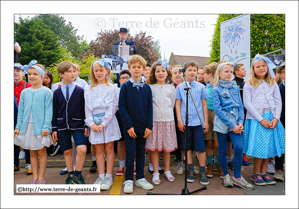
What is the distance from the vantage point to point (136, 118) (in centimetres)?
319

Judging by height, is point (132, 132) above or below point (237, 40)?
below

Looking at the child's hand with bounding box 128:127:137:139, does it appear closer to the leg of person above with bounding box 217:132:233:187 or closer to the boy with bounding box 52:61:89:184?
the boy with bounding box 52:61:89:184

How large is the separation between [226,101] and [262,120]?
0.67 metres

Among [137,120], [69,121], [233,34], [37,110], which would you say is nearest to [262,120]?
[137,120]

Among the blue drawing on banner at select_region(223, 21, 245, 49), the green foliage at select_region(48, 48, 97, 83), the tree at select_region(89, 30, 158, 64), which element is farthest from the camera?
the tree at select_region(89, 30, 158, 64)

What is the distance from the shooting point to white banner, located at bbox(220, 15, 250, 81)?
20.0 ft

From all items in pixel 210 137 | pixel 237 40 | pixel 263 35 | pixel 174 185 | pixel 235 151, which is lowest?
pixel 174 185

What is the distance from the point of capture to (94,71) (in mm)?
3318

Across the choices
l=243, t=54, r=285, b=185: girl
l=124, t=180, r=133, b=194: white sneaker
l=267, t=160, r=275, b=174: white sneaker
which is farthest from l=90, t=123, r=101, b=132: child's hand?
l=267, t=160, r=275, b=174: white sneaker

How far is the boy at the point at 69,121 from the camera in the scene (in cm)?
319

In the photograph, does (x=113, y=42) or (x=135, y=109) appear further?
(x=113, y=42)

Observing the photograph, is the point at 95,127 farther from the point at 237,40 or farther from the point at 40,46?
the point at 40,46

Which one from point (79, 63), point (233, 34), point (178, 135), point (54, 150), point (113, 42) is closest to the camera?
point (178, 135)

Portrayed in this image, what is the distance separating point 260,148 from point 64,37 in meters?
18.0
